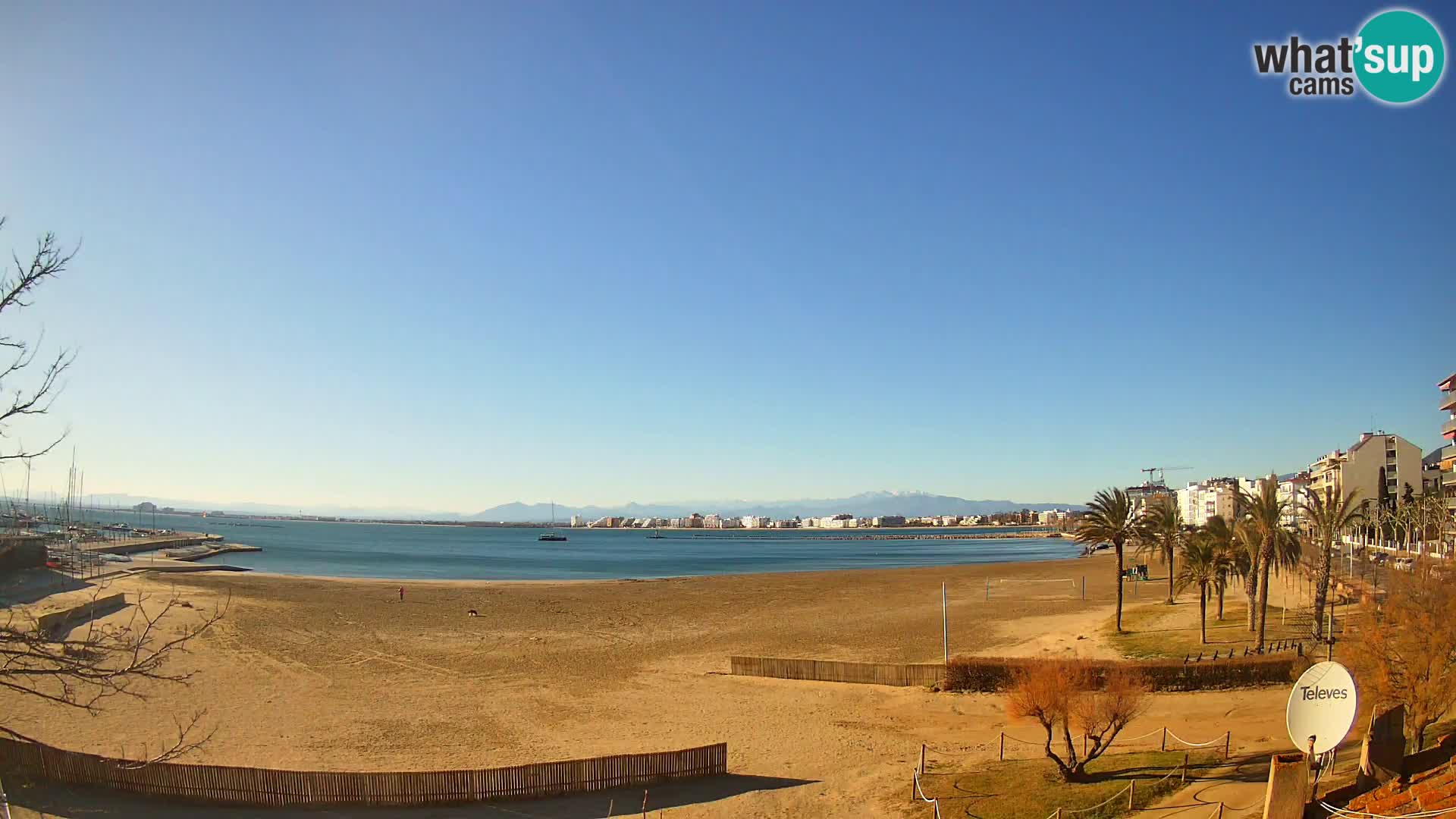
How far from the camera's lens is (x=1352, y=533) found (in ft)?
266

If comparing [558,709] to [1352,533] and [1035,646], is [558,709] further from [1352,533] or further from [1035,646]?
[1352,533]

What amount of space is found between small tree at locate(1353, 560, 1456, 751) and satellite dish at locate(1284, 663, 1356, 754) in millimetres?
5844

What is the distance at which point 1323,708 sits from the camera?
1509 centimetres

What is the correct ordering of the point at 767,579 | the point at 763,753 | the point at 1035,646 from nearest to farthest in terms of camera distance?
the point at 763,753
the point at 1035,646
the point at 767,579

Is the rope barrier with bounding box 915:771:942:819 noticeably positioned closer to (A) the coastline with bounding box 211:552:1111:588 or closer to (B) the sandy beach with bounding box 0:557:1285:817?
(B) the sandy beach with bounding box 0:557:1285:817

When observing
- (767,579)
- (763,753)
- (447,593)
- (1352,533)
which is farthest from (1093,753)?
(1352,533)

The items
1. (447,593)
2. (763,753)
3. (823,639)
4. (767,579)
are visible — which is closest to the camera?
(763,753)

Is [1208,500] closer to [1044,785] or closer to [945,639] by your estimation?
[945,639]

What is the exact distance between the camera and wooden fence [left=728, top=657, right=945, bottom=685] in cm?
3244

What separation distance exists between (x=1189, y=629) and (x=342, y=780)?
1604 inches

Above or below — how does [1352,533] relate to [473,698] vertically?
above

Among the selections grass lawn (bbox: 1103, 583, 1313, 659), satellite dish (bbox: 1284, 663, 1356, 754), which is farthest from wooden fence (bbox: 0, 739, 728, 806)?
grass lawn (bbox: 1103, 583, 1313, 659)

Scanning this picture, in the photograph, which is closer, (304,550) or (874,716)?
(874,716)

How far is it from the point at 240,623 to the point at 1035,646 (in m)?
46.1
